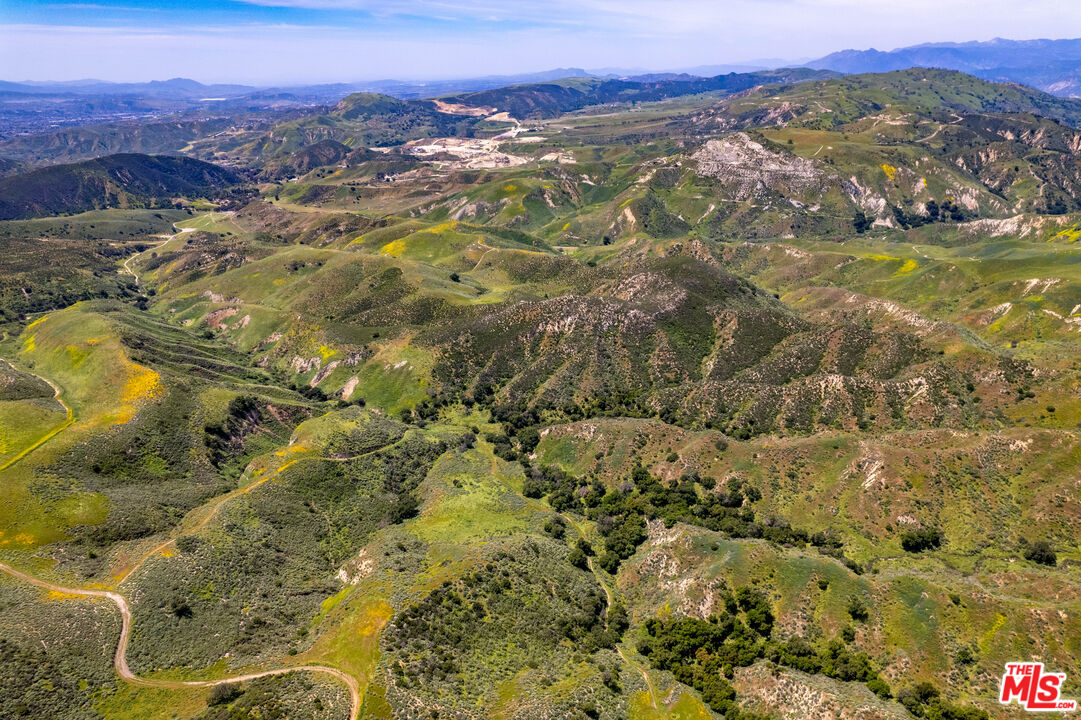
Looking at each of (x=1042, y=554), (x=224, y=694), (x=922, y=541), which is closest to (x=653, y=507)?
(x=922, y=541)

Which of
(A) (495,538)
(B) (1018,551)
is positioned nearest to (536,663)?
(A) (495,538)

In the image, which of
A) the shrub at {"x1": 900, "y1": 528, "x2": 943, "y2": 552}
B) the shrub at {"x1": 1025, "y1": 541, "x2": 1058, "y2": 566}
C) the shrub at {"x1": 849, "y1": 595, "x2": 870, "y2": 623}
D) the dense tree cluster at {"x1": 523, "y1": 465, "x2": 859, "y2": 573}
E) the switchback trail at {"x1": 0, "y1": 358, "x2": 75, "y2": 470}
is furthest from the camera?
the switchback trail at {"x1": 0, "y1": 358, "x2": 75, "y2": 470}

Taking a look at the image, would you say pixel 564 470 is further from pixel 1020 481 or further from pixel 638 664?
pixel 1020 481

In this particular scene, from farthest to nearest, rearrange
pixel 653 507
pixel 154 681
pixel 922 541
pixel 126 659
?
pixel 653 507 → pixel 922 541 → pixel 126 659 → pixel 154 681

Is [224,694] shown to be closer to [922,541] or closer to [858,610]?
[858,610]

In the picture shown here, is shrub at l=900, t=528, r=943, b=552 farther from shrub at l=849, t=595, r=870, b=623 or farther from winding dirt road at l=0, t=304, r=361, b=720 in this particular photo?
winding dirt road at l=0, t=304, r=361, b=720

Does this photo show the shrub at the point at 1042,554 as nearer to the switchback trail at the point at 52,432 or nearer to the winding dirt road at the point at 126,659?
the winding dirt road at the point at 126,659

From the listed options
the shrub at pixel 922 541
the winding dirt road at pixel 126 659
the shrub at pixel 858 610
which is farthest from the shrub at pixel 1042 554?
the winding dirt road at pixel 126 659

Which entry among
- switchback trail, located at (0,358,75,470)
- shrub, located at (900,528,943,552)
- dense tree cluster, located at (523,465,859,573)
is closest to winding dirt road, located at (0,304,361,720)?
switchback trail, located at (0,358,75,470)
